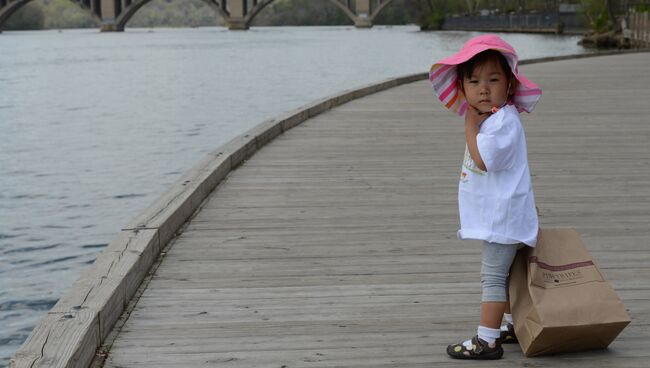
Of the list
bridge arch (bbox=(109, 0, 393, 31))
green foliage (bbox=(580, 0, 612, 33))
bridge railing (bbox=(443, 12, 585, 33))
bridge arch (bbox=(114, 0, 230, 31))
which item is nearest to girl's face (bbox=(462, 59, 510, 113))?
green foliage (bbox=(580, 0, 612, 33))

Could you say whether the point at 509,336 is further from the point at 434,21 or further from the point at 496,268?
the point at 434,21

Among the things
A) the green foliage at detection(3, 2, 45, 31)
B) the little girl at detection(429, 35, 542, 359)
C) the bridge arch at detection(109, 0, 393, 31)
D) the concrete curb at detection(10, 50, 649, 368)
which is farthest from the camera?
the green foliage at detection(3, 2, 45, 31)

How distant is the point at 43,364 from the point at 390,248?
7.63ft

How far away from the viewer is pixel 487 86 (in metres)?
3.21

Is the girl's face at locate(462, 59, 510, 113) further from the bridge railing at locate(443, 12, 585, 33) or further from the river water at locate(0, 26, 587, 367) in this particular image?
the bridge railing at locate(443, 12, 585, 33)

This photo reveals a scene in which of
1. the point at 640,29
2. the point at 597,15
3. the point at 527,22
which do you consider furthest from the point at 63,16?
the point at 640,29

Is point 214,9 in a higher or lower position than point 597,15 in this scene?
higher

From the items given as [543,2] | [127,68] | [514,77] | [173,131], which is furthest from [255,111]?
[543,2]

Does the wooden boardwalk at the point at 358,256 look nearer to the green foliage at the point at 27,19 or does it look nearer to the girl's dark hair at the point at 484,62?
the girl's dark hair at the point at 484,62

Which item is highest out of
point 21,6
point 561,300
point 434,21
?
point 21,6

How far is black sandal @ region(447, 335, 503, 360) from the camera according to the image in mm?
3234

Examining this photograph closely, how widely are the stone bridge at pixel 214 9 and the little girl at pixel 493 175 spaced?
101597 mm

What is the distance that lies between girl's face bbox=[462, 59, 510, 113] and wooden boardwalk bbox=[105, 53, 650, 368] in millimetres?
876

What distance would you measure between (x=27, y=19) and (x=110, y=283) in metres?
138
